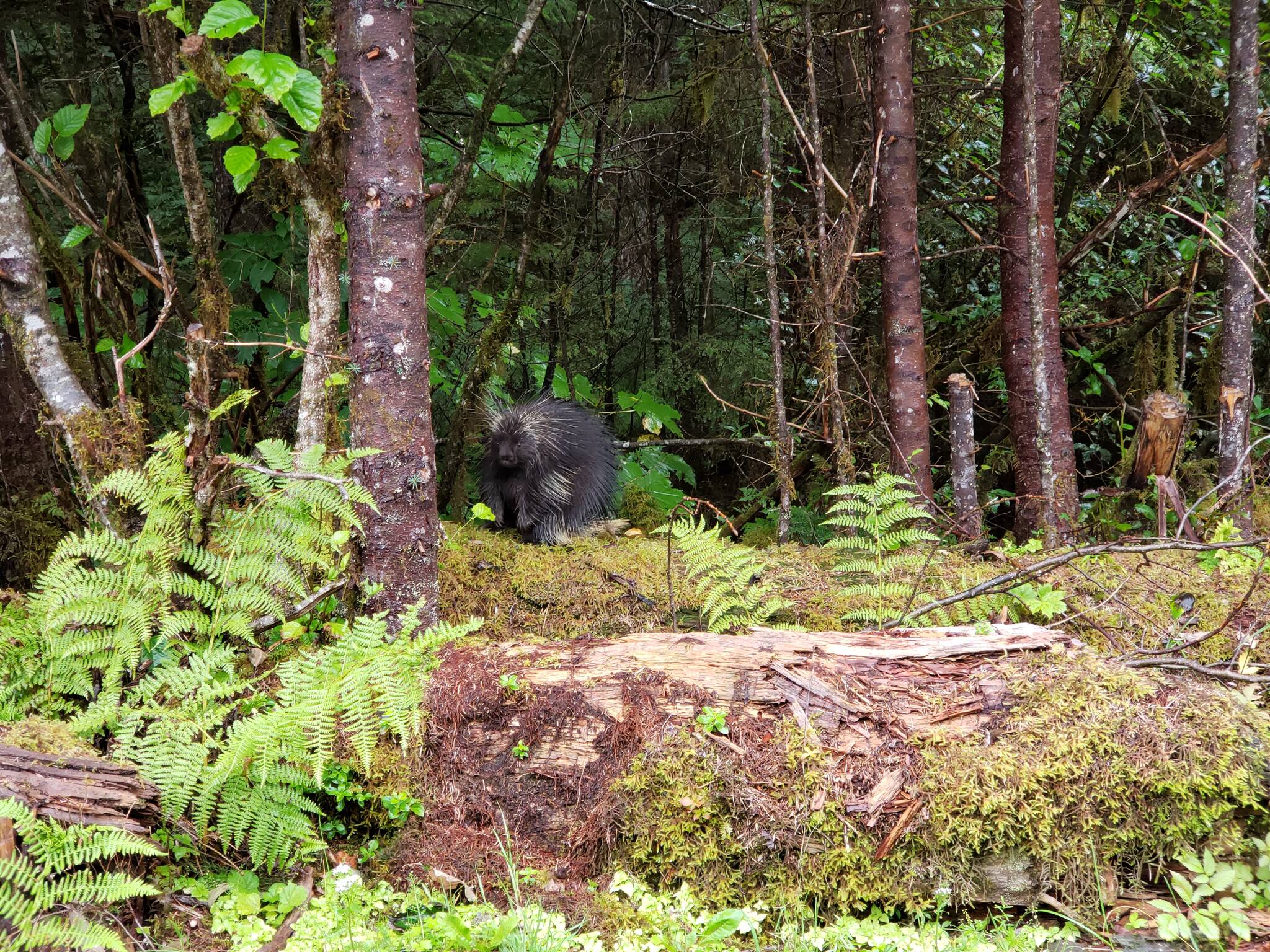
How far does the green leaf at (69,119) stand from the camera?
413cm

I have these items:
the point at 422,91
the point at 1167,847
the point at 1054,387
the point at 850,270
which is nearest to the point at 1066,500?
the point at 1054,387

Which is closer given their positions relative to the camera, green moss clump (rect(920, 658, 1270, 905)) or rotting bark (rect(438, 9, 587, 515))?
green moss clump (rect(920, 658, 1270, 905))

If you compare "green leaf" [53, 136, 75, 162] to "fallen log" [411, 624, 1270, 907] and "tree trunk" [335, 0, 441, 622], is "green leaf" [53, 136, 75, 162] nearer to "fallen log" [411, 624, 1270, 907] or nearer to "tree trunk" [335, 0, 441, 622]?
"tree trunk" [335, 0, 441, 622]

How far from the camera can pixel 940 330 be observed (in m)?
8.43

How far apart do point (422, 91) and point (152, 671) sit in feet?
17.7

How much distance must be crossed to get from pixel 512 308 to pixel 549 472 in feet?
4.10

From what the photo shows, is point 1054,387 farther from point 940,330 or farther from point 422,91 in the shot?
point 422,91

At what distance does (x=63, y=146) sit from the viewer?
13.9 ft

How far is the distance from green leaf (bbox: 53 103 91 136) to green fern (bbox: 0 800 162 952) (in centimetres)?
331

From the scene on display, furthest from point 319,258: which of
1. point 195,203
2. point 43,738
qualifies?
point 43,738

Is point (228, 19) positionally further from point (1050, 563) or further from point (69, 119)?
point (1050, 563)

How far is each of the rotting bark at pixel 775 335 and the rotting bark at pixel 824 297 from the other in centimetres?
26

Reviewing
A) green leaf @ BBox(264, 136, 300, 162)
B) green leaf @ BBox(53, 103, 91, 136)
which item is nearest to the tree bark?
green leaf @ BBox(264, 136, 300, 162)

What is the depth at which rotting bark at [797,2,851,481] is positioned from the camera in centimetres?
560
